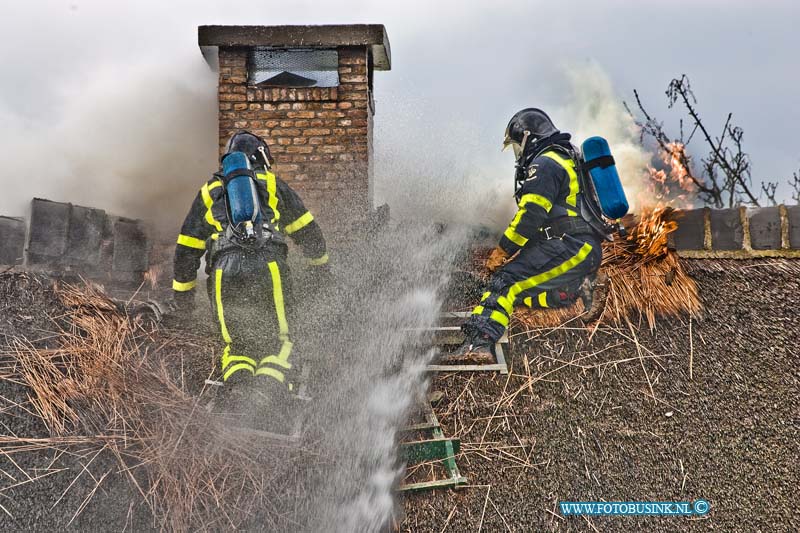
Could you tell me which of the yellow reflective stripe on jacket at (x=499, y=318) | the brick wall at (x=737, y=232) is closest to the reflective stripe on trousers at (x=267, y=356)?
the yellow reflective stripe on jacket at (x=499, y=318)

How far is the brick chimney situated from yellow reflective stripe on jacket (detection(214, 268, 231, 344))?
64.8 inches

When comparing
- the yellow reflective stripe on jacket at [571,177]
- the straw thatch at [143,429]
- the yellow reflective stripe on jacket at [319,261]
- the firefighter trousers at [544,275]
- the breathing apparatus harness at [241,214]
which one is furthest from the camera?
the yellow reflective stripe on jacket at [319,261]

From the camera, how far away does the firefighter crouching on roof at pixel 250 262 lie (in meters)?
4.37

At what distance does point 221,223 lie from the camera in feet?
15.3

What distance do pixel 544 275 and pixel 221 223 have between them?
2118 millimetres

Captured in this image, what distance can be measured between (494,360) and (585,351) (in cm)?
55

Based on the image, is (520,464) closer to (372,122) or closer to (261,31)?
(372,122)

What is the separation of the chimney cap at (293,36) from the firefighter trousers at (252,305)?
2343 millimetres

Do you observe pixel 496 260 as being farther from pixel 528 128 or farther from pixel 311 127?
pixel 311 127

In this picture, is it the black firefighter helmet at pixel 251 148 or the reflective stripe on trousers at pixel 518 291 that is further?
the black firefighter helmet at pixel 251 148

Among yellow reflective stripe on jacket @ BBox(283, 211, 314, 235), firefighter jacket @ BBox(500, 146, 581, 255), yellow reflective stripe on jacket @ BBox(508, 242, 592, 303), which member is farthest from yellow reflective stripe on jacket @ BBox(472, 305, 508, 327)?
yellow reflective stripe on jacket @ BBox(283, 211, 314, 235)

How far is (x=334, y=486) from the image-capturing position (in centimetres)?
376

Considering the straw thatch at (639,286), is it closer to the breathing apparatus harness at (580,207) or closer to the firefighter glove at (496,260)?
the breathing apparatus harness at (580,207)

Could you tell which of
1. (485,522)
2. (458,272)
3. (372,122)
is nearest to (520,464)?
(485,522)
